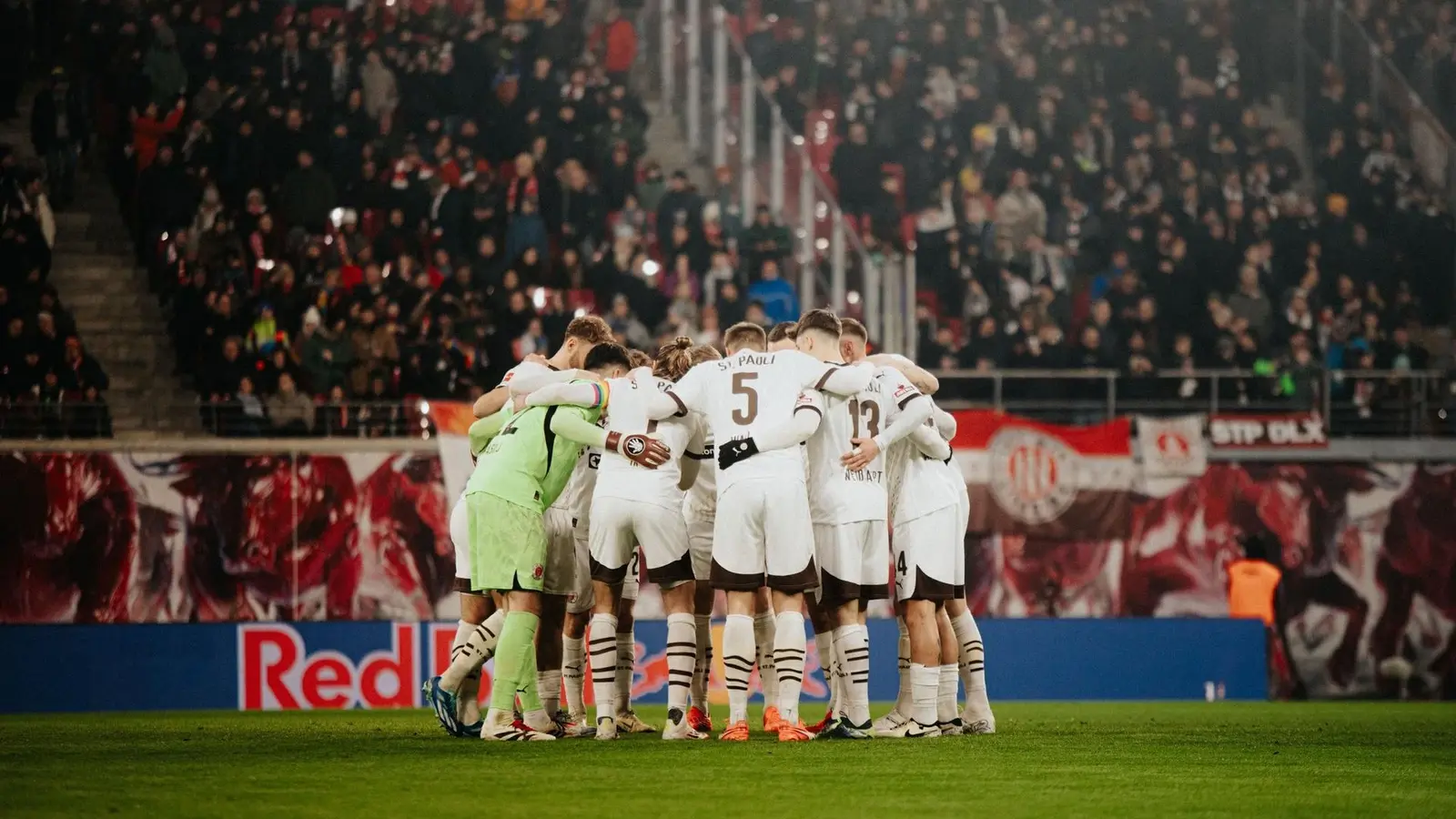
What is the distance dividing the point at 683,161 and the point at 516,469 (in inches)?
525

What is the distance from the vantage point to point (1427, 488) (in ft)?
71.7

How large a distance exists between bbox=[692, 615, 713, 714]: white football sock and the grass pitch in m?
0.68

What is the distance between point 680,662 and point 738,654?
490 millimetres

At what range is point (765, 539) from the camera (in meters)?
10.7

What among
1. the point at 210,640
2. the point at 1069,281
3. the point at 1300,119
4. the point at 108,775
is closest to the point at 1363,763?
the point at 108,775

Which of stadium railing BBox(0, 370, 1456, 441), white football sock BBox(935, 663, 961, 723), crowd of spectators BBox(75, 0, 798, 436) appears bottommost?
white football sock BBox(935, 663, 961, 723)

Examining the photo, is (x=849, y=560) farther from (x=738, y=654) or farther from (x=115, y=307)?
(x=115, y=307)

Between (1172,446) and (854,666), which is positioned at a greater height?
(1172,446)

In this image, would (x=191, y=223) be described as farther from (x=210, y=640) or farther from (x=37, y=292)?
(x=210, y=640)

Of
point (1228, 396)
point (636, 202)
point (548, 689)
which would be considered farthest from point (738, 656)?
point (1228, 396)

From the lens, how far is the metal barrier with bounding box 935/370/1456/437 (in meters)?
21.3

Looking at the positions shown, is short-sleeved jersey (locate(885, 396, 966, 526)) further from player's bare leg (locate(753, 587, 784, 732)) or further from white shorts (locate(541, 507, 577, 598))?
white shorts (locate(541, 507, 577, 598))

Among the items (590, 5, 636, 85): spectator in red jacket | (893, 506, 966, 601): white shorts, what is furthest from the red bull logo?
(590, 5, 636, 85): spectator in red jacket

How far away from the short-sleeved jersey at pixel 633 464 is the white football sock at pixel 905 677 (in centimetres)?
172
